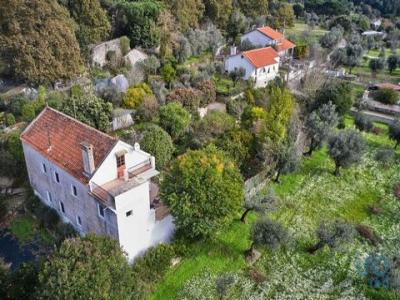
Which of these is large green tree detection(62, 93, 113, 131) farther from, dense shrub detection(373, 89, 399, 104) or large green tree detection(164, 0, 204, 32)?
dense shrub detection(373, 89, 399, 104)

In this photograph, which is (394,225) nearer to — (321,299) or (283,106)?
(321,299)

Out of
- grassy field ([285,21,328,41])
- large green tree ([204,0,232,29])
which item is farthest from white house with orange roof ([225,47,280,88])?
grassy field ([285,21,328,41])

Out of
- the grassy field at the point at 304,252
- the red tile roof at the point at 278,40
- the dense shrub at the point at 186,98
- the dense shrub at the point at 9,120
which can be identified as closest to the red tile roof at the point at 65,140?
the grassy field at the point at 304,252

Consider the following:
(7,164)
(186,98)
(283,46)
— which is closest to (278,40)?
(283,46)

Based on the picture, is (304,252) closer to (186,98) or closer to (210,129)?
(210,129)

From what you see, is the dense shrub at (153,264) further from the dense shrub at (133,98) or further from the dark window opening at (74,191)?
the dense shrub at (133,98)
